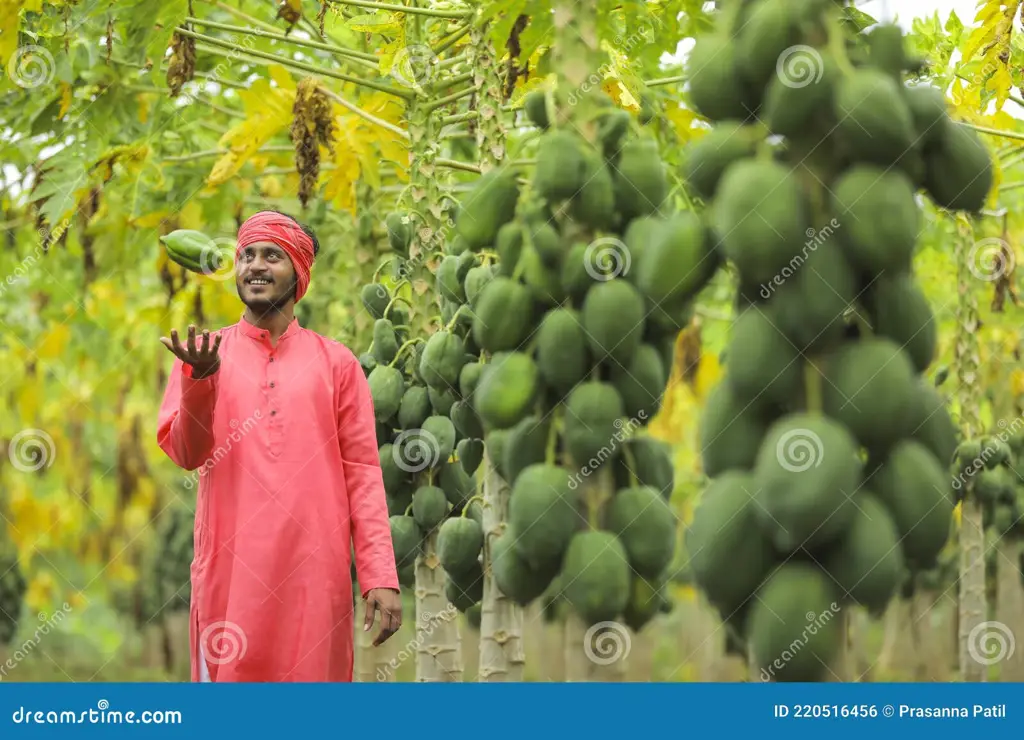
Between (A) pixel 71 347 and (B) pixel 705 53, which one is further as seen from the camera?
(A) pixel 71 347

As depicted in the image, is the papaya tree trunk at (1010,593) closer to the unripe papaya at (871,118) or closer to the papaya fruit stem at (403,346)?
the papaya fruit stem at (403,346)

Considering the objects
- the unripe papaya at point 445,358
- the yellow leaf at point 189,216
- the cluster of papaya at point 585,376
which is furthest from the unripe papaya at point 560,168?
the yellow leaf at point 189,216

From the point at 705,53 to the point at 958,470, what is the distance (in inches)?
127

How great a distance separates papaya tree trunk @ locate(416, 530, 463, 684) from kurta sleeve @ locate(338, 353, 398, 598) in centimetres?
46

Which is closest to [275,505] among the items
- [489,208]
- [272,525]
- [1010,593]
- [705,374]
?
[272,525]

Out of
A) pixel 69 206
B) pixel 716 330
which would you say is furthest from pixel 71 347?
pixel 716 330

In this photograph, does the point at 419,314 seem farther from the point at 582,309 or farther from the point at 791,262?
the point at 791,262

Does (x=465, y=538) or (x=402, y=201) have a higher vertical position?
(x=402, y=201)

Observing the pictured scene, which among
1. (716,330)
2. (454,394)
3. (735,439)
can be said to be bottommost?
(735,439)

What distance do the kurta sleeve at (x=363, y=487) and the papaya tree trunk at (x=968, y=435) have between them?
2479mm

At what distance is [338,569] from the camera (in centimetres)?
256

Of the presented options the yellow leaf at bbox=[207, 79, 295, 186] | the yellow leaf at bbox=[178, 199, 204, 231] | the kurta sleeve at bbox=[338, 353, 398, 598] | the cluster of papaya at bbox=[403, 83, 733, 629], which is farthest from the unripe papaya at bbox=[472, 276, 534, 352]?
the yellow leaf at bbox=[178, 199, 204, 231]

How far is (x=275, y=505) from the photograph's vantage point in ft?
8.16

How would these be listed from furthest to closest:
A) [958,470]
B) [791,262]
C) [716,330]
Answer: [716,330]
[958,470]
[791,262]
